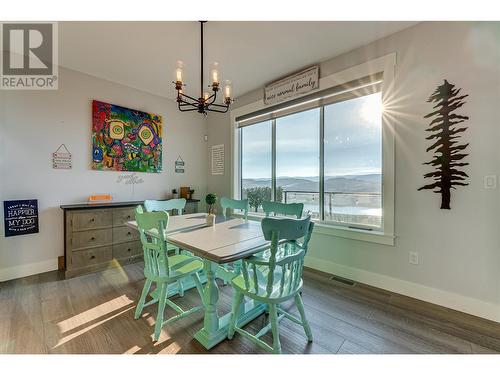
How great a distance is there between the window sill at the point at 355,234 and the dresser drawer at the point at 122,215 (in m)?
2.58

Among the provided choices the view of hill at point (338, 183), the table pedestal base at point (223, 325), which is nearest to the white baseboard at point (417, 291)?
the view of hill at point (338, 183)

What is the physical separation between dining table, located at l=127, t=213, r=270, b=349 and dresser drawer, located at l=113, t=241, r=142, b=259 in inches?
53.9

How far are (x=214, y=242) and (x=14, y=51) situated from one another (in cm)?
334

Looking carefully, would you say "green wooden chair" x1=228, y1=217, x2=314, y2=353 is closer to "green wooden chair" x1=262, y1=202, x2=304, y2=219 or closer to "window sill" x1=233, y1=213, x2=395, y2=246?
"green wooden chair" x1=262, y1=202, x2=304, y2=219

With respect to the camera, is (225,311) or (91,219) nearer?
(225,311)

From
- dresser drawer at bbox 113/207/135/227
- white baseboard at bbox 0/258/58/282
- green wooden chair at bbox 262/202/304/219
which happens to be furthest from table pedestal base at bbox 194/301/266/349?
white baseboard at bbox 0/258/58/282

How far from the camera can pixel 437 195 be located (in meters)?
1.98

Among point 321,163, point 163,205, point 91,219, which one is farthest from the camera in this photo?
point 321,163

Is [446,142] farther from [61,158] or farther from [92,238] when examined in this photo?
[61,158]

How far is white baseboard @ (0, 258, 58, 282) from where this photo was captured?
2461 millimetres

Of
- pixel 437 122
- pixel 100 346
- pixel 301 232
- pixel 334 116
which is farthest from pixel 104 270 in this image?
pixel 437 122

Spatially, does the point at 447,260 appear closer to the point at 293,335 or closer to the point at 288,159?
the point at 293,335

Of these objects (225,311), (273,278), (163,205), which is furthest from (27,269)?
(273,278)

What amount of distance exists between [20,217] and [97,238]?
33.5 inches
